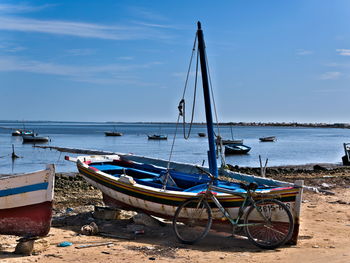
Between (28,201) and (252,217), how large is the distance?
4.50 meters

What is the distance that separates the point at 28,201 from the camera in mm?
8852

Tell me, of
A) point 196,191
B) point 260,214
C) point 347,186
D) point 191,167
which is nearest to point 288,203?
point 260,214

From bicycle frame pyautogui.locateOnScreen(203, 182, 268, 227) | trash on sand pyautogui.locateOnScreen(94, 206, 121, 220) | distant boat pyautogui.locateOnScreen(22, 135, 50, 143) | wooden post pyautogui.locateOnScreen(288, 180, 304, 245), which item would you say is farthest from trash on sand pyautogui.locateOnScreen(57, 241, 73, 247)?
distant boat pyautogui.locateOnScreen(22, 135, 50, 143)

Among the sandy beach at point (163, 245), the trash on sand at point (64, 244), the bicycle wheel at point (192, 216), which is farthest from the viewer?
the bicycle wheel at point (192, 216)

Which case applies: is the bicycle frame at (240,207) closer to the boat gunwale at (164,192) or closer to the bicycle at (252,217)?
the bicycle at (252,217)

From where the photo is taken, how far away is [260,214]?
8.65 metres

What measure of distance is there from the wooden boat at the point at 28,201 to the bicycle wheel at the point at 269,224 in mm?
3982

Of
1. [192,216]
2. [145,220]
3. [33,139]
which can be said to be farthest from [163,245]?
[33,139]

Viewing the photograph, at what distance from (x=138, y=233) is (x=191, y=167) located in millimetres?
3429

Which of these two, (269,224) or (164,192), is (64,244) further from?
(269,224)

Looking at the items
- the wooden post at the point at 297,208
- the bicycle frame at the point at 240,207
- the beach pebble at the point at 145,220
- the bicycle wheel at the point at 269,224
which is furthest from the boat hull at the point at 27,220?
the wooden post at the point at 297,208

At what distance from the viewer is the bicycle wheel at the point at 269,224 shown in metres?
8.47

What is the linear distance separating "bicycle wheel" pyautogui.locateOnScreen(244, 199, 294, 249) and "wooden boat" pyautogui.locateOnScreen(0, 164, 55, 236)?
3982 millimetres

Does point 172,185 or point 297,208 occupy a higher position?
point 297,208
